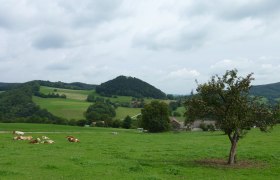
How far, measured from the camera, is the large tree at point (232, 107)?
26.7 metres

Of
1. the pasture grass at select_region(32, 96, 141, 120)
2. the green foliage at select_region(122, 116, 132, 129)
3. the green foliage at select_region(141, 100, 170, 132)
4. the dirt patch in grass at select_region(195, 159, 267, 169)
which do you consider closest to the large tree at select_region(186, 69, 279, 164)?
the dirt patch in grass at select_region(195, 159, 267, 169)

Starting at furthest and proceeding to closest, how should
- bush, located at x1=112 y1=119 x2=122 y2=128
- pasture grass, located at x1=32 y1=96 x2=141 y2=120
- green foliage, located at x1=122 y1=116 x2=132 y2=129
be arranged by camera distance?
pasture grass, located at x1=32 y1=96 x2=141 y2=120 → bush, located at x1=112 y1=119 x2=122 y2=128 → green foliage, located at x1=122 y1=116 x2=132 y2=129

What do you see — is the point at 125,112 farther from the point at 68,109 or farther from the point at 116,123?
the point at 116,123

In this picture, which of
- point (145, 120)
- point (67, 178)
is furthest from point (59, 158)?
point (145, 120)

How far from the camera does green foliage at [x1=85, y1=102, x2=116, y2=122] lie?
143 meters

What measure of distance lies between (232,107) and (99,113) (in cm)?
A: 12488

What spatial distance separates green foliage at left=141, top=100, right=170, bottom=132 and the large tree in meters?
71.3

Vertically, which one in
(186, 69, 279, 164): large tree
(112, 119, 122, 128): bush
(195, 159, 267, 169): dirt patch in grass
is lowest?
(195, 159, 267, 169): dirt patch in grass

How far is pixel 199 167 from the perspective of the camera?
25.4m

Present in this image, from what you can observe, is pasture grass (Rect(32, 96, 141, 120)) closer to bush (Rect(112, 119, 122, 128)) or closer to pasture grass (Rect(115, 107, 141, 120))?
pasture grass (Rect(115, 107, 141, 120))

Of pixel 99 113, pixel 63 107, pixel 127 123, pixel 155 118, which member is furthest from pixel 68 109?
pixel 155 118

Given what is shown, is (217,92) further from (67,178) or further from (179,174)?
(67,178)

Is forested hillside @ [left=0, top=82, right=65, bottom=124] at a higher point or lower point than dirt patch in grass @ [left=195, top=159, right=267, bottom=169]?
higher

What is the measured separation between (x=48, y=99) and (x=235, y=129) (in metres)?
167
